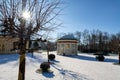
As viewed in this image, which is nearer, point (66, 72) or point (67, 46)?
point (66, 72)

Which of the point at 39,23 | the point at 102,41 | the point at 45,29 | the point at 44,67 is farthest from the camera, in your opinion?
the point at 102,41

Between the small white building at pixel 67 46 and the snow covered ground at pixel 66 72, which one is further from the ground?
the small white building at pixel 67 46

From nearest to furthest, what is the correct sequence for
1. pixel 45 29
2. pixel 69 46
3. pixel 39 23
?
pixel 39 23
pixel 45 29
pixel 69 46

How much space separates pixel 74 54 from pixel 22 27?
33371mm

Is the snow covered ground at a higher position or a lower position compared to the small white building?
lower

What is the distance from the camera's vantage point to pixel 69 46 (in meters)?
38.7

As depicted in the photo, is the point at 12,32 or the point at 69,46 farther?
the point at 69,46

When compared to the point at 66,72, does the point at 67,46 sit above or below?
above

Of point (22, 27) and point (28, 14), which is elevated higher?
point (28, 14)

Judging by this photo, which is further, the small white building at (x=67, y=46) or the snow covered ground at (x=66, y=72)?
the small white building at (x=67, y=46)

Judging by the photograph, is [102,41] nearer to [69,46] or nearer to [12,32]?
[69,46]

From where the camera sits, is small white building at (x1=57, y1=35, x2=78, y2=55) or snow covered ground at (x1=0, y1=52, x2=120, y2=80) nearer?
snow covered ground at (x1=0, y1=52, x2=120, y2=80)

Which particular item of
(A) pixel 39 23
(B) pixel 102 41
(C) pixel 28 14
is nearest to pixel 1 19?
(C) pixel 28 14

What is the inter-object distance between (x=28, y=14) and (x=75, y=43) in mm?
33062
